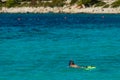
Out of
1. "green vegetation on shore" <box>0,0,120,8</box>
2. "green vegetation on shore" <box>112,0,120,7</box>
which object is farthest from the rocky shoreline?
"green vegetation on shore" <box>0,0,120,8</box>

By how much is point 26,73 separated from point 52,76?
8.16 ft

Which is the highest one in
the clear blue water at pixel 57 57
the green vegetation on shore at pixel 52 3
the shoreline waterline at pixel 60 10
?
the clear blue water at pixel 57 57

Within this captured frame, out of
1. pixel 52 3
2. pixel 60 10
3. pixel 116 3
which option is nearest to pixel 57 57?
pixel 116 3

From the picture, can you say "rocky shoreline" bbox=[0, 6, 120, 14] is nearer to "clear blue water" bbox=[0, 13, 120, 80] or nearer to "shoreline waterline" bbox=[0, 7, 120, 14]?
"shoreline waterline" bbox=[0, 7, 120, 14]

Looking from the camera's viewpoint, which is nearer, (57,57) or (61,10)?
(57,57)

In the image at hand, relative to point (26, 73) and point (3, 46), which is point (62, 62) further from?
point (3, 46)

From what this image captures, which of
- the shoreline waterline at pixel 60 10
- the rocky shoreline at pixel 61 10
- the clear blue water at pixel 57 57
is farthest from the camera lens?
the rocky shoreline at pixel 61 10

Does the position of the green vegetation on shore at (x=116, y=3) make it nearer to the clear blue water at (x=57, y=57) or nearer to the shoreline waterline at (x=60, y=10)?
the shoreline waterline at (x=60, y=10)

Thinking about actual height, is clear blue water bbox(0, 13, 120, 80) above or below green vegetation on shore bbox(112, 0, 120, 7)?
above

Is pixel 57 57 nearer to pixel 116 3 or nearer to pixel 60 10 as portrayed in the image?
pixel 116 3

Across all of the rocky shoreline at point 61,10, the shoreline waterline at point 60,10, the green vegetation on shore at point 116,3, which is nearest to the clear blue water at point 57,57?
the shoreline waterline at point 60,10

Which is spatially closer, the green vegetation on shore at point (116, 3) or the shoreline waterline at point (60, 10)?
the shoreline waterline at point (60, 10)

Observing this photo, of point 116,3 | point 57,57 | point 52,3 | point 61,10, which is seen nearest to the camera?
point 57,57

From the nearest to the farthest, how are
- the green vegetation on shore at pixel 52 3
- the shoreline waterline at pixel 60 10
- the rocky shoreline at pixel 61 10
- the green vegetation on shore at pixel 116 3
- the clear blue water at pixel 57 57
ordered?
the clear blue water at pixel 57 57 < the shoreline waterline at pixel 60 10 < the rocky shoreline at pixel 61 10 < the green vegetation on shore at pixel 116 3 < the green vegetation on shore at pixel 52 3
